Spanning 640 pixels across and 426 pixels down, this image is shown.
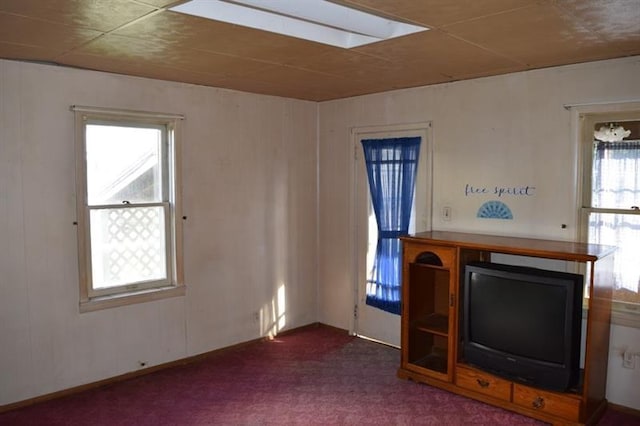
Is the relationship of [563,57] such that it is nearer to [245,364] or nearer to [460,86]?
[460,86]

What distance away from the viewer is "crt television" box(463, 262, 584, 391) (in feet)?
10.2

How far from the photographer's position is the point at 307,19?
2662mm

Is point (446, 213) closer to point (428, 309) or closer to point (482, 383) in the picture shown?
point (428, 309)

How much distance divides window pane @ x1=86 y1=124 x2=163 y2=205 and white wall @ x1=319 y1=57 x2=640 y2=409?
1918 millimetres

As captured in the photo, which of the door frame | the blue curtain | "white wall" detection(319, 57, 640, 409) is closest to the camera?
"white wall" detection(319, 57, 640, 409)

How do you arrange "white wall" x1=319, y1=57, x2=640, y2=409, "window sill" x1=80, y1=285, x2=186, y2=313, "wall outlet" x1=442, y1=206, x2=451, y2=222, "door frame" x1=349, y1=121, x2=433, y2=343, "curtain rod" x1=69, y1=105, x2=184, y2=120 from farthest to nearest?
"door frame" x1=349, y1=121, x2=433, y2=343 → "wall outlet" x1=442, y1=206, x2=451, y2=222 → "window sill" x1=80, y1=285, x2=186, y2=313 → "curtain rod" x1=69, y1=105, x2=184, y2=120 → "white wall" x1=319, y1=57, x2=640, y2=409

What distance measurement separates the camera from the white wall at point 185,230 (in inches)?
135

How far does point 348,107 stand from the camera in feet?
16.3

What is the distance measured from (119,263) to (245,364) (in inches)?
52.4

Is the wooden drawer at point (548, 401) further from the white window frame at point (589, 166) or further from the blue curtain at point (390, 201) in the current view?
the blue curtain at point (390, 201)

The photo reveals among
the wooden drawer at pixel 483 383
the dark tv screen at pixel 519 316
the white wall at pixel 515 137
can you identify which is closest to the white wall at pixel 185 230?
the white wall at pixel 515 137

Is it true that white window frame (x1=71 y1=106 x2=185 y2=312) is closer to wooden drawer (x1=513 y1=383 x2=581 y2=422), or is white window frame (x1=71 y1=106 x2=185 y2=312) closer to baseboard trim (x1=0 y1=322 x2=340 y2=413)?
baseboard trim (x1=0 y1=322 x2=340 y2=413)

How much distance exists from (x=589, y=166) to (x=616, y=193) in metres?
0.25

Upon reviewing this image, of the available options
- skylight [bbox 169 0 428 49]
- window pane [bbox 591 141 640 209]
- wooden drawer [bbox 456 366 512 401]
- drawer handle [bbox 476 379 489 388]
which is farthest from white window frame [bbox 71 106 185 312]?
window pane [bbox 591 141 640 209]
